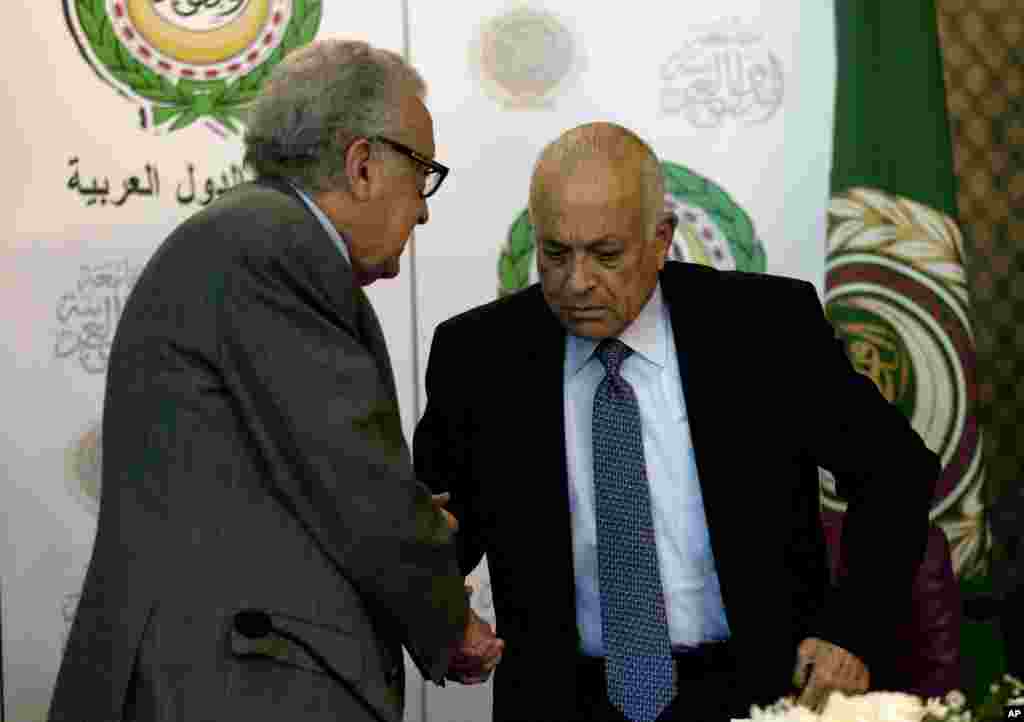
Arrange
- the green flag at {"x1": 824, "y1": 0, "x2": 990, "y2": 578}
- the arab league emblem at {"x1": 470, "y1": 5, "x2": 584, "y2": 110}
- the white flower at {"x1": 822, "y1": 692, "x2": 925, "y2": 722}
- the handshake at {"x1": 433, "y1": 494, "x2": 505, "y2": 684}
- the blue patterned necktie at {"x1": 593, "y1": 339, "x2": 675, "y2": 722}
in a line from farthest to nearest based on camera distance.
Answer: the arab league emblem at {"x1": 470, "y1": 5, "x2": 584, "y2": 110}
the green flag at {"x1": 824, "y1": 0, "x2": 990, "y2": 578}
the blue patterned necktie at {"x1": 593, "y1": 339, "x2": 675, "y2": 722}
the handshake at {"x1": 433, "y1": 494, "x2": 505, "y2": 684}
the white flower at {"x1": 822, "y1": 692, "x2": 925, "y2": 722}

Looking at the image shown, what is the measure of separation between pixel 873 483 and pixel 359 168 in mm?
1093

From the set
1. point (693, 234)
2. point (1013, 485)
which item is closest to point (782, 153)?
point (693, 234)

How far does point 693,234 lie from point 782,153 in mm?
334

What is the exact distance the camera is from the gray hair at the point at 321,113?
2.04 metres

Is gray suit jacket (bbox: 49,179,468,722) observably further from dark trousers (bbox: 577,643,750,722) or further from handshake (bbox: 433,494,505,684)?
dark trousers (bbox: 577,643,750,722)

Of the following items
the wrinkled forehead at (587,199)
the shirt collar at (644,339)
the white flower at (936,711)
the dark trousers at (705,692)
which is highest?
the wrinkled forehead at (587,199)

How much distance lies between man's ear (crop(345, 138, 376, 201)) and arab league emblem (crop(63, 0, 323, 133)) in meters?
1.92

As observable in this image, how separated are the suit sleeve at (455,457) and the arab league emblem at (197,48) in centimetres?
154

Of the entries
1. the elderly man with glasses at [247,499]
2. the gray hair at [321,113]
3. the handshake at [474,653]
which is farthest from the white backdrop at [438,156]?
the elderly man with glasses at [247,499]

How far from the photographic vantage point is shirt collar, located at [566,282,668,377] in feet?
8.54

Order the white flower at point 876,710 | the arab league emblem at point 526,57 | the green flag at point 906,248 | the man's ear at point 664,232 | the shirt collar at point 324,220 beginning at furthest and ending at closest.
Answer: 1. the arab league emblem at point 526,57
2. the green flag at point 906,248
3. the man's ear at point 664,232
4. the shirt collar at point 324,220
5. the white flower at point 876,710

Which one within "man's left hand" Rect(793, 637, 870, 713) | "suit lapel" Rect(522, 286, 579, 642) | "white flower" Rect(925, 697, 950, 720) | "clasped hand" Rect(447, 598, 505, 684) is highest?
"white flower" Rect(925, 697, 950, 720)

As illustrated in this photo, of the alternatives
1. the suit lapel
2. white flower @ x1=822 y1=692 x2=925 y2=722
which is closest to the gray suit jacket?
the suit lapel

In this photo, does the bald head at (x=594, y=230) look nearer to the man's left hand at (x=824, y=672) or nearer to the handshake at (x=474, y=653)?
the handshake at (x=474, y=653)
